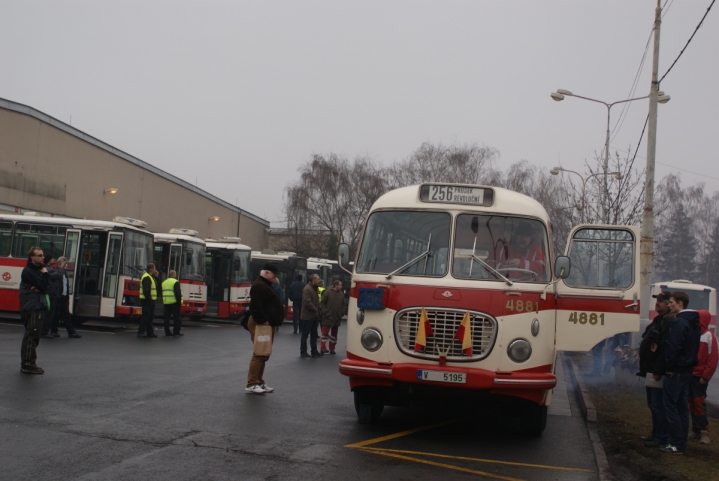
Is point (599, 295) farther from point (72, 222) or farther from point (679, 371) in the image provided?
point (72, 222)

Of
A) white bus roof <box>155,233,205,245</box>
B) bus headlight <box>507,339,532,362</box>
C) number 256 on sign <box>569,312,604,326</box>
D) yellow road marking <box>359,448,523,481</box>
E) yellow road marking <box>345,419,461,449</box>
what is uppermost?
white bus roof <box>155,233,205,245</box>

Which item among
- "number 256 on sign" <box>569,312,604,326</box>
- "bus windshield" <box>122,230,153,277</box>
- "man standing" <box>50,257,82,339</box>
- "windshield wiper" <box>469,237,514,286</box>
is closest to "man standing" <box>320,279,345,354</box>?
"man standing" <box>50,257,82,339</box>

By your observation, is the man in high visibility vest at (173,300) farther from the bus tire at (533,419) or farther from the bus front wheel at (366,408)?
the bus tire at (533,419)

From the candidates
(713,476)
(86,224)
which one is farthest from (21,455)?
(86,224)

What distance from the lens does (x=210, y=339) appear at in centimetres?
2302

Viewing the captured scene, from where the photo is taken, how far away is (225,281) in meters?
33.9

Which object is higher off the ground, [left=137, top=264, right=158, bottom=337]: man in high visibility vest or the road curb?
[left=137, top=264, right=158, bottom=337]: man in high visibility vest

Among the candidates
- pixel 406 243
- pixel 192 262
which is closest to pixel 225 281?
pixel 192 262

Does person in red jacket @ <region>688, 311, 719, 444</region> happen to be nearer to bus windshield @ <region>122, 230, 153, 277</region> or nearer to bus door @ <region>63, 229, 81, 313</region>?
bus windshield @ <region>122, 230, 153, 277</region>

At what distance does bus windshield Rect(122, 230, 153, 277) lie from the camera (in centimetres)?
2531

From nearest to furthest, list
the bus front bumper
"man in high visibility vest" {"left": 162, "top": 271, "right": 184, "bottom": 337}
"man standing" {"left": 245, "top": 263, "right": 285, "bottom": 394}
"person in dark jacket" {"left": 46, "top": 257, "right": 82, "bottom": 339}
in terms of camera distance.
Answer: the bus front bumper < "man standing" {"left": 245, "top": 263, "right": 285, "bottom": 394} < "person in dark jacket" {"left": 46, "top": 257, "right": 82, "bottom": 339} < "man in high visibility vest" {"left": 162, "top": 271, "right": 184, "bottom": 337}

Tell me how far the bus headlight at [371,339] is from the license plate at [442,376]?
628mm

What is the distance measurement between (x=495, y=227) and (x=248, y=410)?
12.8ft

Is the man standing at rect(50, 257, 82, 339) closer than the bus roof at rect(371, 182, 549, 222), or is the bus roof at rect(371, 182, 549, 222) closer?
the bus roof at rect(371, 182, 549, 222)
